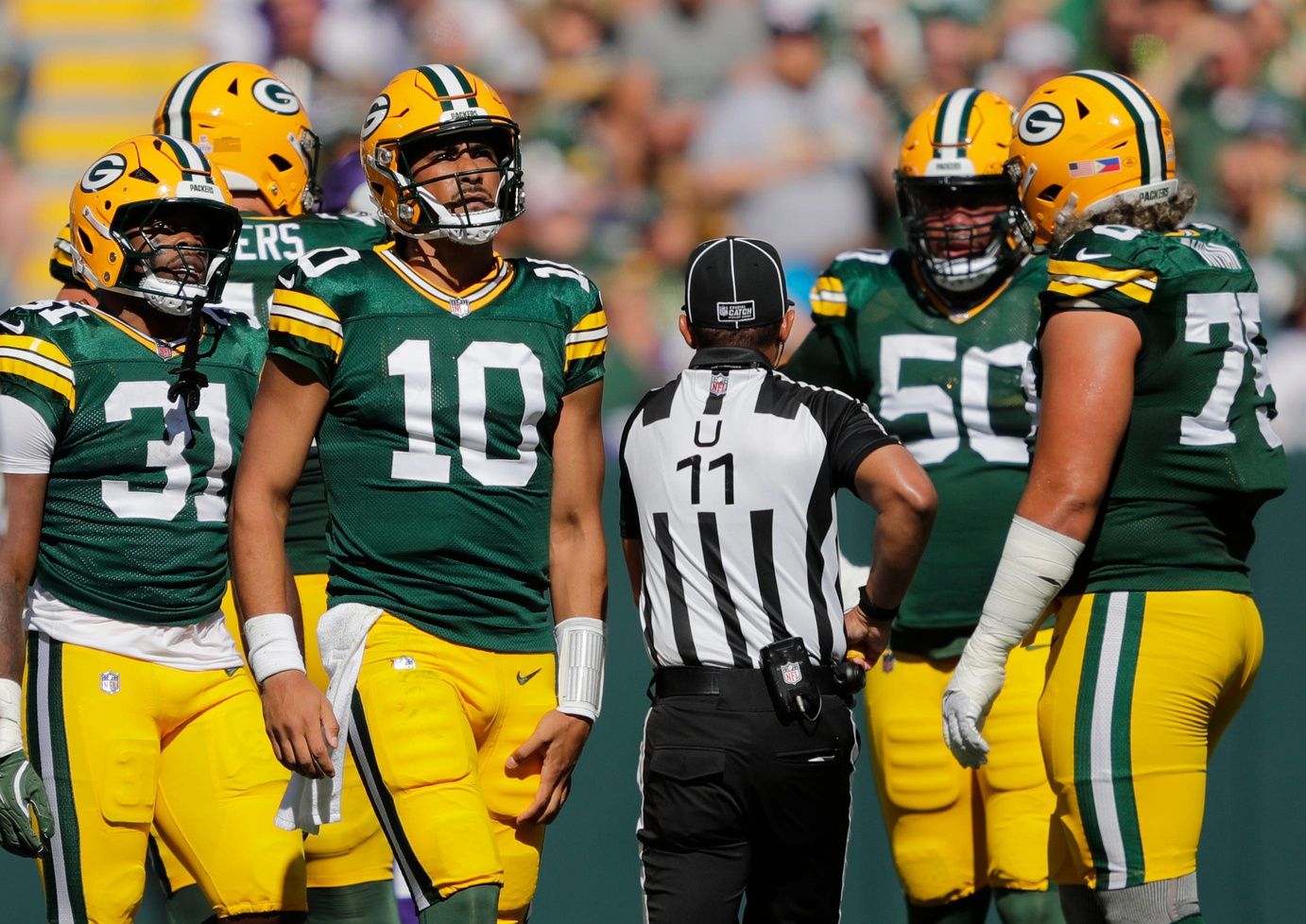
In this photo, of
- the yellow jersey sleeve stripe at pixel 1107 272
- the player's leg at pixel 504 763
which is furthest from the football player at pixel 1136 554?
the player's leg at pixel 504 763

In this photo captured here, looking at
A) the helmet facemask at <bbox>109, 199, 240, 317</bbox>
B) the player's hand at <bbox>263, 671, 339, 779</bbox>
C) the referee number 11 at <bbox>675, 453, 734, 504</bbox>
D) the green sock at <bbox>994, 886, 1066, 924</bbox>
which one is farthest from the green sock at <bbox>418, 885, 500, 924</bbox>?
the green sock at <bbox>994, 886, 1066, 924</bbox>

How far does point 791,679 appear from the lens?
3.57 meters

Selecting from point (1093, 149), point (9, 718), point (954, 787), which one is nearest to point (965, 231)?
point (1093, 149)

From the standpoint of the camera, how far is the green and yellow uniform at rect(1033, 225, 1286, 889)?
3.51m

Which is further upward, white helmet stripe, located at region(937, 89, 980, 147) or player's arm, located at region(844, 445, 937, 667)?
white helmet stripe, located at region(937, 89, 980, 147)

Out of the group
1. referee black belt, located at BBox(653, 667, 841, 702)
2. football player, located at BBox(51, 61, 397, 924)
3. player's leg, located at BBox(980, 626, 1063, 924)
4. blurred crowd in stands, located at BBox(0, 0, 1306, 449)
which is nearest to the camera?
referee black belt, located at BBox(653, 667, 841, 702)

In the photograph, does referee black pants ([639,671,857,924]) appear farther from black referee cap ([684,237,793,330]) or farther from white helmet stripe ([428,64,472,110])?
white helmet stripe ([428,64,472,110])

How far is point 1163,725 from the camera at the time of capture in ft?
11.5

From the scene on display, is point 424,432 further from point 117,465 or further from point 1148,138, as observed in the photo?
point 1148,138

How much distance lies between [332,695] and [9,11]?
4532 mm

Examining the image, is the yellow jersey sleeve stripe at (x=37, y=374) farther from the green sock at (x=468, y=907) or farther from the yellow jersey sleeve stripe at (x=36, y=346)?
the green sock at (x=468, y=907)

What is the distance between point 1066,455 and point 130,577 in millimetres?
2043

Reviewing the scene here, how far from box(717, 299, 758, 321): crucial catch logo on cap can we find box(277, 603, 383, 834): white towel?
0.97 m

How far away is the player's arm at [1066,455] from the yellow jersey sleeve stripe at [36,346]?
6.77ft
